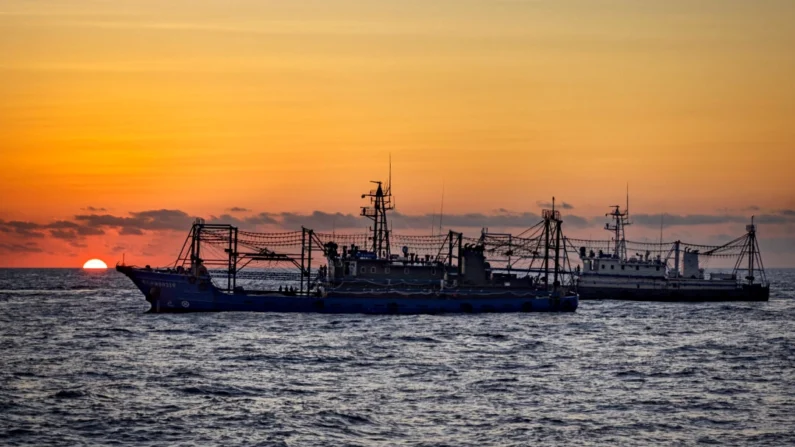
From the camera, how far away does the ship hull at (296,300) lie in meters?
100

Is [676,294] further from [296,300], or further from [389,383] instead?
[389,383]

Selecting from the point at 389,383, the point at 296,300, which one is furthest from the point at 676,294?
the point at 389,383

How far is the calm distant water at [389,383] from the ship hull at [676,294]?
162ft

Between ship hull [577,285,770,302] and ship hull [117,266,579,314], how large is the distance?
43045mm

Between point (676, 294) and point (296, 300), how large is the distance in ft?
230

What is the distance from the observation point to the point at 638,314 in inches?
4751

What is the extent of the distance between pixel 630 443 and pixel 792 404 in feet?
44.6

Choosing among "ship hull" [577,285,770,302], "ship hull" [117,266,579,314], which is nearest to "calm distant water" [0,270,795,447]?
"ship hull" [117,266,579,314]

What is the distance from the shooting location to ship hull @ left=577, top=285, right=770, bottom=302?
487 feet

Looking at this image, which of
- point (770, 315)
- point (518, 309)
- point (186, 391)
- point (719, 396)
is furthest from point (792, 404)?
point (770, 315)

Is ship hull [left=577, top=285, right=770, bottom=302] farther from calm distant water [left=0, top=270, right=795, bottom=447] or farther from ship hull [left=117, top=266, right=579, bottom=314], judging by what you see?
calm distant water [left=0, top=270, right=795, bottom=447]

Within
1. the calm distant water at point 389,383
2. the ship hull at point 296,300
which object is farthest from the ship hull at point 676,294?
the calm distant water at point 389,383

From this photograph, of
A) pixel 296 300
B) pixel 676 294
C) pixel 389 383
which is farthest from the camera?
pixel 676 294

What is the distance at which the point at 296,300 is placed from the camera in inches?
4001
